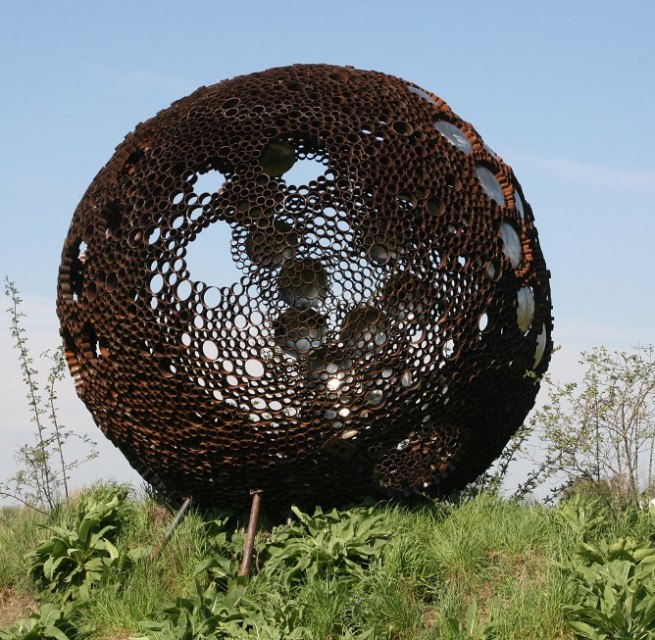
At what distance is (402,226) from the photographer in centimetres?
714

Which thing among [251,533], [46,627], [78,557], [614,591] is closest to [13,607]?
[78,557]

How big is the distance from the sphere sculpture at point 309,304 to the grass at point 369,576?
0.36 metres

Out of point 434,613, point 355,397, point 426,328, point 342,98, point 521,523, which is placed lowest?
point 434,613

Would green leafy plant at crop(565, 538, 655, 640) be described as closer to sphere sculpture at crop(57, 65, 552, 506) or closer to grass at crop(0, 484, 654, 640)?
grass at crop(0, 484, 654, 640)

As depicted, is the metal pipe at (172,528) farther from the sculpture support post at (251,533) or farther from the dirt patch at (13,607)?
the dirt patch at (13,607)

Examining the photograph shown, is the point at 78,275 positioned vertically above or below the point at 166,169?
below

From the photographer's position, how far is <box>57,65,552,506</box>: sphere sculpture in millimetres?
7047

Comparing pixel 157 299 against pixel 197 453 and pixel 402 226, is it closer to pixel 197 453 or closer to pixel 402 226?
pixel 197 453

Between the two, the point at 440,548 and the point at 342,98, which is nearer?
the point at 440,548

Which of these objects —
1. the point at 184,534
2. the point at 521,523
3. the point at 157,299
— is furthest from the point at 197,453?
the point at 521,523

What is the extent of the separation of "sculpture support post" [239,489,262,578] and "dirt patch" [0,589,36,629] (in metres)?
1.57

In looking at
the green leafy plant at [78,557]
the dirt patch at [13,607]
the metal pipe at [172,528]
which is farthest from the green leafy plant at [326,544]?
the dirt patch at [13,607]

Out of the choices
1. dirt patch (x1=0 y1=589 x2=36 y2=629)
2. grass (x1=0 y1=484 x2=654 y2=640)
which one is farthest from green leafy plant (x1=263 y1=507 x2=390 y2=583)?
dirt patch (x1=0 y1=589 x2=36 y2=629)

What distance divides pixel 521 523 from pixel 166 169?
3460 millimetres
